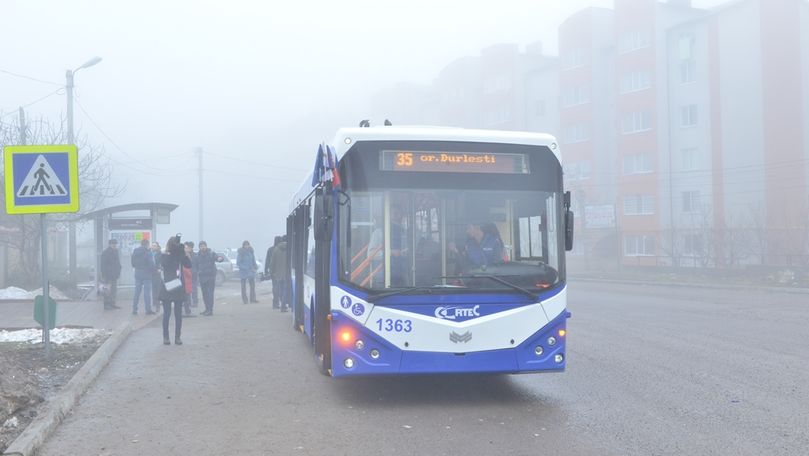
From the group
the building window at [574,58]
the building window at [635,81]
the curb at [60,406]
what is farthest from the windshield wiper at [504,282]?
the building window at [574,58]

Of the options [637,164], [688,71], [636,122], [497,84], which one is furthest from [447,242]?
[497,84]

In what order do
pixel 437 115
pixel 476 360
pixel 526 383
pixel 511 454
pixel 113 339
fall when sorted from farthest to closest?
pixel 437 115
pixel 113 339
pixel 526 383
pixel 476 360
pixel 511 454

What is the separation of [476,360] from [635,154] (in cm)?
4854

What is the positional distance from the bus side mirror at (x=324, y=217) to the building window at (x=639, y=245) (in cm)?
4598

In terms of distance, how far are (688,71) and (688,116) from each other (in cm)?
277

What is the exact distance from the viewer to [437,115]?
81.8 metres

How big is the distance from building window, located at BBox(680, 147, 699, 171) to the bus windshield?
4571cm

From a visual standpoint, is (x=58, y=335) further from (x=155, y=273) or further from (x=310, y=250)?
(x=155, y=273)

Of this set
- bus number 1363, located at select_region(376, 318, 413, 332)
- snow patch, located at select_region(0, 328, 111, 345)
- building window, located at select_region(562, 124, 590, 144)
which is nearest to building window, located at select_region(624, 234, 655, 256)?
building window, located at select_region(562, 124, 590, 144)

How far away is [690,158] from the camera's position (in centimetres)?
5147

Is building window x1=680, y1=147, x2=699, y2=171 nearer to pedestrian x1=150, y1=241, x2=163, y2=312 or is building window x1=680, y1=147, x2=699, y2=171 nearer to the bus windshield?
pedestrian x1=150, y1=241, x2=163, y2=312

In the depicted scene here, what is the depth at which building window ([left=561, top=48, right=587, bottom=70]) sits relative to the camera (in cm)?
5925

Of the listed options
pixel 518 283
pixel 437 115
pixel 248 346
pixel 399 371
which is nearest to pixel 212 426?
pixel 399 371

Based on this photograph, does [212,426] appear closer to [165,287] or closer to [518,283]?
Answer: [518,283]
